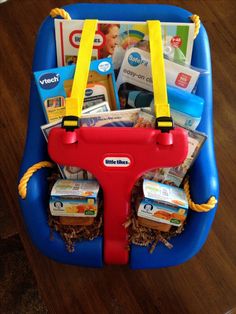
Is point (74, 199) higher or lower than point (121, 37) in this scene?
lower

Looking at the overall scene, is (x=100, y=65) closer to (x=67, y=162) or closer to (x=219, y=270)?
(x=67, y=162)

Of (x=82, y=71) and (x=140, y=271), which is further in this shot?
(x=140, y=271)

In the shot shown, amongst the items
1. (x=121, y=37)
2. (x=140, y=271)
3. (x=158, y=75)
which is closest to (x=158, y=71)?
(x=158, y=75)

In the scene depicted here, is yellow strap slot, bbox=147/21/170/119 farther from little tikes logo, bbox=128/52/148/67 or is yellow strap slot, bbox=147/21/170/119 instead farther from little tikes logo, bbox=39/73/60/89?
little tikes logo, bbox=39/73/60/89

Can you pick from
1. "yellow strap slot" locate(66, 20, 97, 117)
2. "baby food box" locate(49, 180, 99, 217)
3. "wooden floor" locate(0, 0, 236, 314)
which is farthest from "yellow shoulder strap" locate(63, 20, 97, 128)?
"wooden floor" locate(0, 0, 236, 314)

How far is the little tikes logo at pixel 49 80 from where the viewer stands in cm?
78

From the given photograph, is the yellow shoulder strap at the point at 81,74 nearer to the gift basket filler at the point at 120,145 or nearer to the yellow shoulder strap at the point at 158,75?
the gift basket filler at the point at 120,145

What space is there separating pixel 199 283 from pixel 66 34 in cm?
68

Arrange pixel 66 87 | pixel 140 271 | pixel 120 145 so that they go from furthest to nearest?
pixel 140 271
pixel 66 87
pixel 120 145

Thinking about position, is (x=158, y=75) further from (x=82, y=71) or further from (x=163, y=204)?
(x=163, y=204)

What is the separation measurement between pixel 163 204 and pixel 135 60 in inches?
12.6

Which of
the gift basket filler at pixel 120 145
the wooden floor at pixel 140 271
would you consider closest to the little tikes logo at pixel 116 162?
the gift basket filler at pixel 120 145

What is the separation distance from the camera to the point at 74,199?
71 centimetres

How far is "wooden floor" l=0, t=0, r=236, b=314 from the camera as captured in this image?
97cm
